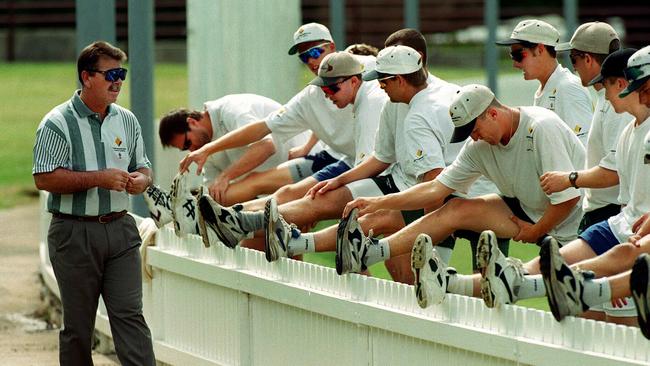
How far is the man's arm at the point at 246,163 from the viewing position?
9.57 m

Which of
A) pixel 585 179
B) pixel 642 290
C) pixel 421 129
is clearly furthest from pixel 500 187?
pixel 642 290

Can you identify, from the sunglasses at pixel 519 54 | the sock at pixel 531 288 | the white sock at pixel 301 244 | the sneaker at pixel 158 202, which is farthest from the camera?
the sneaker at pixel 158 202

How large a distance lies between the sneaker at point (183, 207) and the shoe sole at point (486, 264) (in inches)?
106

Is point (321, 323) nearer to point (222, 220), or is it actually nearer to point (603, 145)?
point (222, 220)

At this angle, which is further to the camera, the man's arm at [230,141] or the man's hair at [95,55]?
the man's arm at [230,141]

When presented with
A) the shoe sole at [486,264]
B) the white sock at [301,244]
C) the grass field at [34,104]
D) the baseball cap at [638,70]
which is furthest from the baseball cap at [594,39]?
the grass field at [34,104]

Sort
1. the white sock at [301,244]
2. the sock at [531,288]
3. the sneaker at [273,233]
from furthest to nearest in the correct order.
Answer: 1. the white sock at [301,244]
2. the sneaker at [273,233]
3. the sock at [531,288]

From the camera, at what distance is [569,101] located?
7949mm

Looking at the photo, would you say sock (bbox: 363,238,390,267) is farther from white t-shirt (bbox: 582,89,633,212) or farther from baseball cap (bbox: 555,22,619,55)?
baseball cap (bbox: 555,22,619,55)

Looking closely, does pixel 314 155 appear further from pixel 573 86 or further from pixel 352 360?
pixel 352 360

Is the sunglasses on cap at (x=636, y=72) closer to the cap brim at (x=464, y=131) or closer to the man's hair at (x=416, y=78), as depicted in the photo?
the cap brim at (x=464, y=131)

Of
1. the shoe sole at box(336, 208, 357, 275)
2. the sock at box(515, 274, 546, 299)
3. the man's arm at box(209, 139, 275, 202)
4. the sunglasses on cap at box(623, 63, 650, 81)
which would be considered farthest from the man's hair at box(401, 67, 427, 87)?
the sock at box(515, 274, 546, 299)

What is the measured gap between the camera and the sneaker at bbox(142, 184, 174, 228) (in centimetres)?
825

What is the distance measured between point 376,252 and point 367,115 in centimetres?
161
